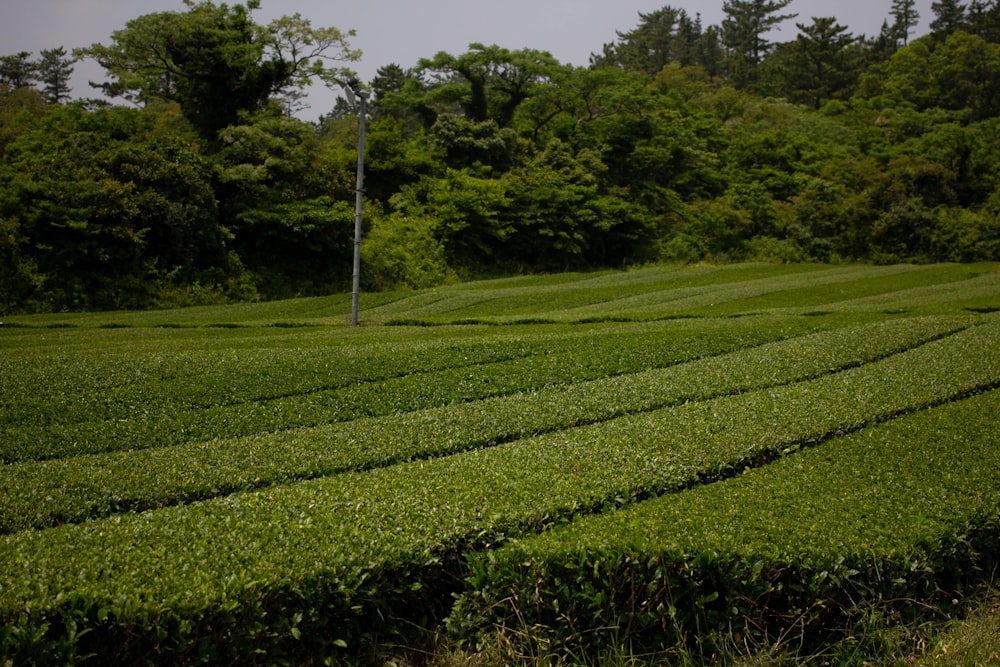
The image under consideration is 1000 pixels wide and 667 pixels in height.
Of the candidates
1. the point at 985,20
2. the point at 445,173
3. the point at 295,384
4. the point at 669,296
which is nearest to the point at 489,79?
the point at 445,173

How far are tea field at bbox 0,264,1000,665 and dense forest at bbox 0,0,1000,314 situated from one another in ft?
49.3

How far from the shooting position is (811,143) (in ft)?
167

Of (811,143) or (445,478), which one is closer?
(445,478)

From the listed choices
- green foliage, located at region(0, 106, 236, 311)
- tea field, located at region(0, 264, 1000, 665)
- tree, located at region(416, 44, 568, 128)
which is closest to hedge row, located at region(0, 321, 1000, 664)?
tea field, located at region(0, 264, 1000, 665)

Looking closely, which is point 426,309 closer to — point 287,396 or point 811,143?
point 287,396

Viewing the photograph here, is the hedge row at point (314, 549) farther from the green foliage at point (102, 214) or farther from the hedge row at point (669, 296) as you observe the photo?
the green foliage at point (102, 214)

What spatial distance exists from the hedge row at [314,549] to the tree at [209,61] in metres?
29.2

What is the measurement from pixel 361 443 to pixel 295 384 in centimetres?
353

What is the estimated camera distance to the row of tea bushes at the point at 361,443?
240 inches

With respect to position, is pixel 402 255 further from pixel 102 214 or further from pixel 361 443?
pixel 361 443

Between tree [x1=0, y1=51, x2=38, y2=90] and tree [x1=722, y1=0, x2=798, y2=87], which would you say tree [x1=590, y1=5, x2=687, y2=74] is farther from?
tree [x1=0, y1=51, x2=38, y2=90]

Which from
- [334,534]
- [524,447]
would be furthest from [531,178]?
[334,534]

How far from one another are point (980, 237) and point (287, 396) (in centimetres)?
3854

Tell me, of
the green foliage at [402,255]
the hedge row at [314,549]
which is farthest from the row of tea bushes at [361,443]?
the green foliage at [402,255]
